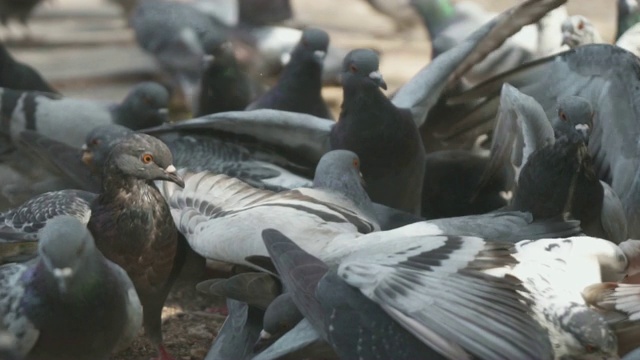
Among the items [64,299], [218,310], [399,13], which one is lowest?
[218,310]

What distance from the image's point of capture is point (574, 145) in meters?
5.76

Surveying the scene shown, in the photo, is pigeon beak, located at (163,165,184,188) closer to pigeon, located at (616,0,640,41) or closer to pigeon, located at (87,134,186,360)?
pigeon, located at (87,134,186,360)

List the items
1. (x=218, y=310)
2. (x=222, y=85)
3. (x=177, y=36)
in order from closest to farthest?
(x=218, y=310) → (x=222, y=85) → (x=177, y=36)

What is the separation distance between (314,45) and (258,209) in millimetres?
2537

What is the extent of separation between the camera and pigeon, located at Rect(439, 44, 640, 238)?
21.3 feet

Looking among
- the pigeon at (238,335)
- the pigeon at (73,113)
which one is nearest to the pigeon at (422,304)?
the pigeon at (238,335)

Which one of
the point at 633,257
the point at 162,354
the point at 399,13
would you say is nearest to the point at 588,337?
the point at 633,257

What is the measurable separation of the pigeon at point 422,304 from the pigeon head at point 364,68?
1859mm

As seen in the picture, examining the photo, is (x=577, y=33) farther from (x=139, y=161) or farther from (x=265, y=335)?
(x=265, y=335)

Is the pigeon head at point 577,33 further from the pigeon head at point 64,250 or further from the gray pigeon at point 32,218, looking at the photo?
the pigeon head at point 64,250

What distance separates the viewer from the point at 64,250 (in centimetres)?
450

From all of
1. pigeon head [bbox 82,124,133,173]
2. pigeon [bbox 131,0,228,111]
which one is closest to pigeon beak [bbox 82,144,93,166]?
pigeon head [bbox 82,124,133,173]

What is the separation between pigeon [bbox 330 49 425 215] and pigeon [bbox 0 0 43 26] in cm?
680

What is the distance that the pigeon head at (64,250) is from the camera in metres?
4.51
